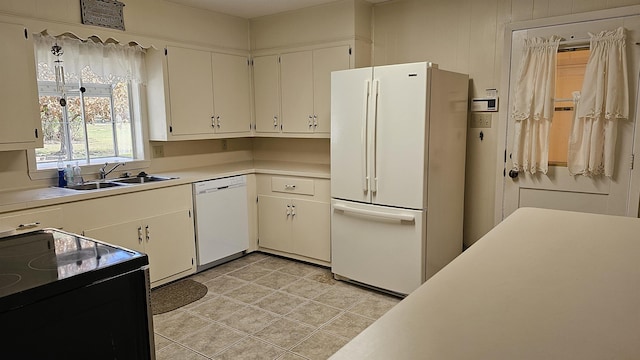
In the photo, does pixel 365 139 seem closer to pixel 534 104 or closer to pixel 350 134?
pixel 350 134

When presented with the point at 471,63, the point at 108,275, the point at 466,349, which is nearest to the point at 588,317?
the point at 466,349

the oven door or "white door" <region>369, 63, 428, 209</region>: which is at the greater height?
"white door" <region>369, 63, 428, 209</region>

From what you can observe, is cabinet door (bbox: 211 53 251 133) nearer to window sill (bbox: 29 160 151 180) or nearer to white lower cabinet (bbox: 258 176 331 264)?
white lower cabinet (bbox: 258 176 331 264)

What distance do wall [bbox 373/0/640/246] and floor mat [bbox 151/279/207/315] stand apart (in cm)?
230

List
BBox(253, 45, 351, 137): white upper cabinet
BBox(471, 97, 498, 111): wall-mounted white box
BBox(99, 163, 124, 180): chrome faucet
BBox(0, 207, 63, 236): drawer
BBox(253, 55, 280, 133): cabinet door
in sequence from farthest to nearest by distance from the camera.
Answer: BBox(253, 55, 280, 133): cabinet door
BBox(253, 45, 351, 137): white upper cabinet
BBox(99, 163, 124, 180): chrome faucet
BBox(471, 97, 498, 111): wall-mounted white box
BBox(0, 207, 63, 236): drawer

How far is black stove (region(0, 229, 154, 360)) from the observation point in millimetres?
1367

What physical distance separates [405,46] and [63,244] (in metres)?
3.18

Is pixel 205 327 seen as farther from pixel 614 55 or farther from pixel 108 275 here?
pixel 614 55

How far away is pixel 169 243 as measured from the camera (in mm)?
3576

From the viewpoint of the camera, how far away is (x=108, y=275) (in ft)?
5.18

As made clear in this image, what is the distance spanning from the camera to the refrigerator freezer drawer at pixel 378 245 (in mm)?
3225

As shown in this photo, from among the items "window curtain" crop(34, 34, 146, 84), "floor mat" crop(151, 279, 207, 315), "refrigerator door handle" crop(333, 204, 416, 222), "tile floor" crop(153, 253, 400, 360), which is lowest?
"tile floor" crop(153, 253, 400, 360)

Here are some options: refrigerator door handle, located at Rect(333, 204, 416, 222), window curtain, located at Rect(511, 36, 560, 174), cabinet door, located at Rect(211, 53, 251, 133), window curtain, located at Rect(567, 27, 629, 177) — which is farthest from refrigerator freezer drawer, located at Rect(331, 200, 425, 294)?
cabinet door, located at Rect(211, 53, 251, 133)

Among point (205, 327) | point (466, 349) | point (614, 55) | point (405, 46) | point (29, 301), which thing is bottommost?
point (205, 327)
